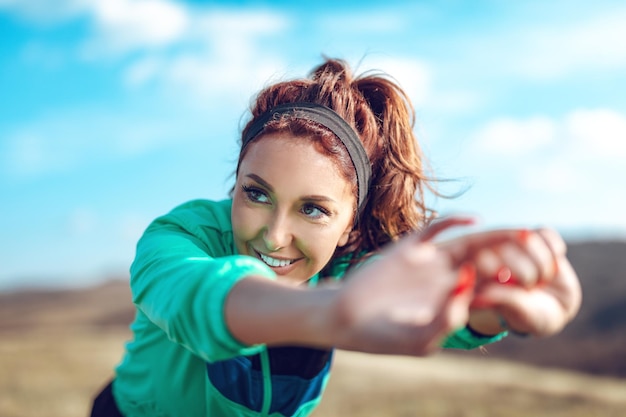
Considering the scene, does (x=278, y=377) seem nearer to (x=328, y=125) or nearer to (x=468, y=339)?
(x=468, y=339)

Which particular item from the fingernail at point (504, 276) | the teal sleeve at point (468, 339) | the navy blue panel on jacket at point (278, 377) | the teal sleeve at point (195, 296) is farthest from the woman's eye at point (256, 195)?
the fingernail at point (504, 276)

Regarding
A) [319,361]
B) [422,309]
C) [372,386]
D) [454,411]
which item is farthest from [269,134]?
[372,386]

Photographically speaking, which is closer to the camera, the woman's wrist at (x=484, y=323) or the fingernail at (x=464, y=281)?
the fingernail at (x=464, y=281)

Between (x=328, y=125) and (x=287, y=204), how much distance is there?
0.45 metres

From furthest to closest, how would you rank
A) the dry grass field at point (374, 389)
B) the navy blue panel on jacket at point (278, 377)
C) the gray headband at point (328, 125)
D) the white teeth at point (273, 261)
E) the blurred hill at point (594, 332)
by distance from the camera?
the blurred hill at point (594, 332) < the dry grass field at point (374, 389) < the navy blue panel on jacket at point (278, 377) < the gray headband at point (328, 125) < the white teeth at point (273, 261)

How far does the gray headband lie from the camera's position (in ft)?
8.79

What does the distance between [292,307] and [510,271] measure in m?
0.56

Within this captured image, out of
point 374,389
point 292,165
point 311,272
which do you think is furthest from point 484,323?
point 374,389

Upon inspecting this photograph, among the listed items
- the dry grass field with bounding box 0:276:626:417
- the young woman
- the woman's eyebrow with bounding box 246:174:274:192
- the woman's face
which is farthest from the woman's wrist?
the dry grass field with bounding box 0:276:626:417

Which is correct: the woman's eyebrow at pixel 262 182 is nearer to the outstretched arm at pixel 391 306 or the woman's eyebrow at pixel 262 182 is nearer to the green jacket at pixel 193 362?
the green jacket at pixel 193 362

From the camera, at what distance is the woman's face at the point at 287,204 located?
2.41 m

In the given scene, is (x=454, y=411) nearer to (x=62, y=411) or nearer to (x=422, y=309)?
(x=62, y=411)

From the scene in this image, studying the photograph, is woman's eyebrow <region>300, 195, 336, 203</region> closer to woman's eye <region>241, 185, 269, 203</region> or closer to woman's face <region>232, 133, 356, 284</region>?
woman's face <region>232, 133, 356, 284</region>

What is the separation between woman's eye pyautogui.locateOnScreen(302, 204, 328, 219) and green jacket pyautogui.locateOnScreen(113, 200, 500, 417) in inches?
12.4
